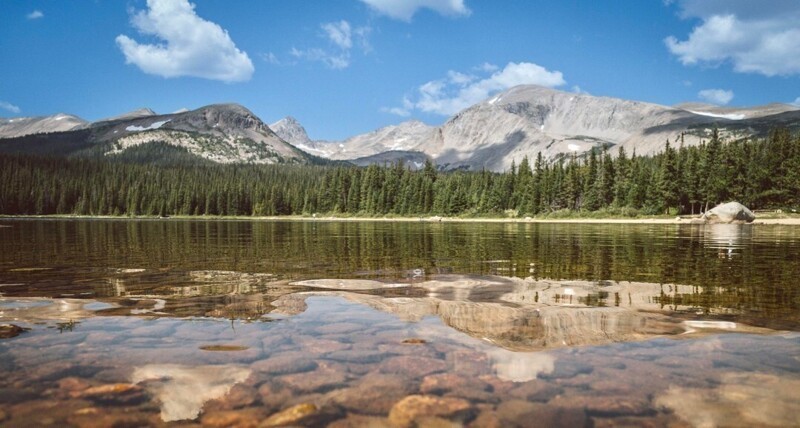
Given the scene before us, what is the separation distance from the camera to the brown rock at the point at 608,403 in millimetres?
5344

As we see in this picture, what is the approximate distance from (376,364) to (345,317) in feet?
10.8

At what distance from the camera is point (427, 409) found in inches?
214

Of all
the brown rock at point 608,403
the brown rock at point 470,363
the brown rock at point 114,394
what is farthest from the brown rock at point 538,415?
the brown rock at point 114,394

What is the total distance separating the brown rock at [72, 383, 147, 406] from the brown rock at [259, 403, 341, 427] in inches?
70.3

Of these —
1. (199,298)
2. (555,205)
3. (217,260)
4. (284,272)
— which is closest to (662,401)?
(199,298)

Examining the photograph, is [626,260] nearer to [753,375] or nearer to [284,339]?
[753,375]

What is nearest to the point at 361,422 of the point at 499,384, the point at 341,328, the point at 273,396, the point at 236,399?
the point at 273,396

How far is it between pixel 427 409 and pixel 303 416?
142 centimetres

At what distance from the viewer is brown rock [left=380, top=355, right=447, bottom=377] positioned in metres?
6.65

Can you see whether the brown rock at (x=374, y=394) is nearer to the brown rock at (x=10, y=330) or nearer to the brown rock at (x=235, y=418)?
the brown rock at (x=235, y=418)

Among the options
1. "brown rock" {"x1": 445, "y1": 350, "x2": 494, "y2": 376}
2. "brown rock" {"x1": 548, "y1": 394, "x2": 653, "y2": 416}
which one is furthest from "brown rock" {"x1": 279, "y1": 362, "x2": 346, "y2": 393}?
"brown rock" {"x1": 548, "y1": 394, "x2": 653, "y2": 416}

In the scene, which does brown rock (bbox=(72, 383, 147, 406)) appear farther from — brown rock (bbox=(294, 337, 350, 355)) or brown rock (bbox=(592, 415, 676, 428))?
brown rock (bbox=(592, 415, 676, 428))

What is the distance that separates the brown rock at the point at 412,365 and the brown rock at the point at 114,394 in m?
3.16

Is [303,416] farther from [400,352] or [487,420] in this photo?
[400,352]
